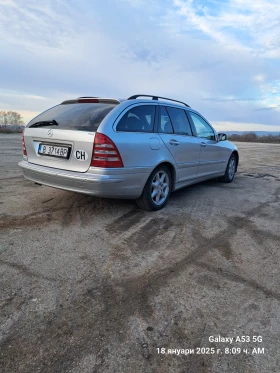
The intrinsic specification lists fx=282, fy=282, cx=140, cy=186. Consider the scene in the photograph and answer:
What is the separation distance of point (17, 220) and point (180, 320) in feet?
8.34

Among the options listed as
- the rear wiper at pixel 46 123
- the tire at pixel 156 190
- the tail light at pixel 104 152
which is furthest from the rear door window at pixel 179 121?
the rear wiper at pixel 46 123

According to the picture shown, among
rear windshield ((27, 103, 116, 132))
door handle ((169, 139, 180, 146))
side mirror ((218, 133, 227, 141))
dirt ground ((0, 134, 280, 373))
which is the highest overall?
rear windshield ((27, 103, 116, 132))

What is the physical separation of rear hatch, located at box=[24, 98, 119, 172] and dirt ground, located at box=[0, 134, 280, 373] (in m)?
0.77

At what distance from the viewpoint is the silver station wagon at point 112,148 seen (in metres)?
3.48

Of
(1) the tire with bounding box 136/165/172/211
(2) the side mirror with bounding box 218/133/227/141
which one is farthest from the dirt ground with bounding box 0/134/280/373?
(2) the side mirror with bounding box 218/133/227/141

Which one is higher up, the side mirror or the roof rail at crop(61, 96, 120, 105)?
the roof rail at crop(61, 96, 120, 105)

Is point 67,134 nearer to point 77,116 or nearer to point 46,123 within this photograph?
point 77,116

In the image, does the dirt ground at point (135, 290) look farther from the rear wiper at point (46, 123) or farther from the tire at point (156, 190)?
the rear wiper at point (46, 123)

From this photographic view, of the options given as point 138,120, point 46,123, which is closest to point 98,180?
point 138,120

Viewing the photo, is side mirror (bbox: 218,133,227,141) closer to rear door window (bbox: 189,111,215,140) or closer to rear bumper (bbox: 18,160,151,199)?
rear door window (bbox: 189,111,215,140)

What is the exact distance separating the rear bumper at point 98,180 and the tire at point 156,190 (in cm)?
13

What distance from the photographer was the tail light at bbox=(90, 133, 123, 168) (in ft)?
11.2

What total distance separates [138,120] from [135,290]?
2.44m

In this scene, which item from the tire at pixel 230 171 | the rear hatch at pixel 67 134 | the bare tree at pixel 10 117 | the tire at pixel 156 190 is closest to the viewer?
the rear hatch at pixel 67 134
